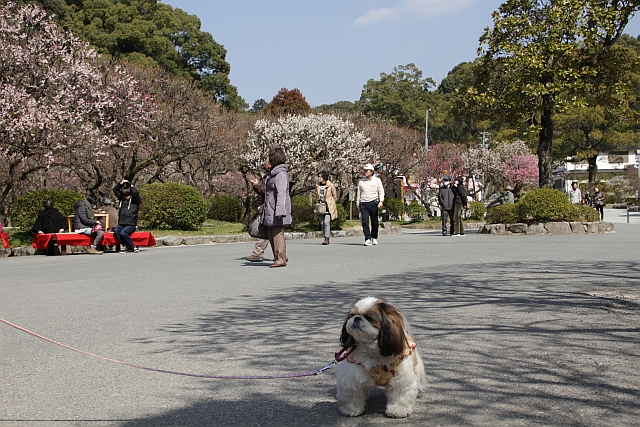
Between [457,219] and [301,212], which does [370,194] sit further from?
[301,212]

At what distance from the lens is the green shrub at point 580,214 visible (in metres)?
21.6

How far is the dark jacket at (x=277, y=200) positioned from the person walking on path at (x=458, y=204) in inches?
432

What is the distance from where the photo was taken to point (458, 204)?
2209cm

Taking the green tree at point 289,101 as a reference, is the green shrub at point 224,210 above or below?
below

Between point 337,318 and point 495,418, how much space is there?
337 cm

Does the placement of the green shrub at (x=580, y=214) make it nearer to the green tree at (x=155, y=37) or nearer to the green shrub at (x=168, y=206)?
the green shrub at (x=168, y=206)

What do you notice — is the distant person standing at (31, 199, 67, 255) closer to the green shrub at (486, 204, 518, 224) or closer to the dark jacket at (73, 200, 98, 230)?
the dark jacket at (73, 200, 98, 230)

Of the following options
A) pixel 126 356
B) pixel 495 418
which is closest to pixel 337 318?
pixel 126 356

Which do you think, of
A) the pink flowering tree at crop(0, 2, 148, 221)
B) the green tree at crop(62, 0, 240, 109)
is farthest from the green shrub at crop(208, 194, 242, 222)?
the green tree at crop(62, 0, 240, 109)

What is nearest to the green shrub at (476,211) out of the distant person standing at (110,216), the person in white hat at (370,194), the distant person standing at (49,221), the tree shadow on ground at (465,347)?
the person in white hat at (370,194)

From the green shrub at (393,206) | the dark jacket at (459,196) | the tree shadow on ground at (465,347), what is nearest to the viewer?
the tree shadow on ground at (465,347)

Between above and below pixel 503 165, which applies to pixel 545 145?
below

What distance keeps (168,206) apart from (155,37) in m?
31.1

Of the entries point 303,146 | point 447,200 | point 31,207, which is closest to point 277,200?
point 31,207
